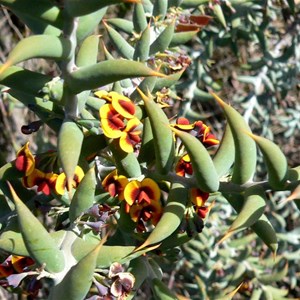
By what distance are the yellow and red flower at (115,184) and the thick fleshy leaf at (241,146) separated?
23 cm

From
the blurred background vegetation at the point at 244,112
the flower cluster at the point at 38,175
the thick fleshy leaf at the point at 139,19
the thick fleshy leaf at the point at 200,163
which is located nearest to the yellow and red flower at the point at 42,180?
the flower cluster at the point at 38,175

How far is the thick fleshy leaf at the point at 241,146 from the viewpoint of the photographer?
1183 millimetres

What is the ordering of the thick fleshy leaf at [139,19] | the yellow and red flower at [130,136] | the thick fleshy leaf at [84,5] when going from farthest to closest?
the thick fleshy leaf at [139,19] → the yellow and red flower at [130,136] → the thick fleshy leaf at [84,5]

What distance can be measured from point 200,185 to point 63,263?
297 millimetres

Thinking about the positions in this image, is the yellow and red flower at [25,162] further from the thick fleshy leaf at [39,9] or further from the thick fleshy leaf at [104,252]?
the thick fleshy leaf at [39,9]

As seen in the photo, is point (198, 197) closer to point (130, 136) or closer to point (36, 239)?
point (130, 136)

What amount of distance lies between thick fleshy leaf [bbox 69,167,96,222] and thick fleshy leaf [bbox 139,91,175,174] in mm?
140

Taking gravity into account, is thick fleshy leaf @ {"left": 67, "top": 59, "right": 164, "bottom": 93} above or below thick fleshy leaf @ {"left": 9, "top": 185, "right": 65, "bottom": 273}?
above

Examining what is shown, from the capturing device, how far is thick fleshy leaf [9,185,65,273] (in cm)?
112

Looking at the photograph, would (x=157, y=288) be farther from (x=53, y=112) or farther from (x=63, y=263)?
(x=53, y=112)

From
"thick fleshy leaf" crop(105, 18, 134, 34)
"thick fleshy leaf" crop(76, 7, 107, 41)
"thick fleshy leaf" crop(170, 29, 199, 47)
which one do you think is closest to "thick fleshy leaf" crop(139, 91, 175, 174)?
"thick fleshy leaf" crop(76, 7, 107, 41)

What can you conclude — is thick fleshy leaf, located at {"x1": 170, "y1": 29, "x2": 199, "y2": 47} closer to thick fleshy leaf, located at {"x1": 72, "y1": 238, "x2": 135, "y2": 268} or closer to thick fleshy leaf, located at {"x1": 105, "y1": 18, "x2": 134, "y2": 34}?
thick fleshy leaf, located at {"x1": 105, "y1": 18, "x2": 134, "y2": 34}

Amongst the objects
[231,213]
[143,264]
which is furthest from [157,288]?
[231,213]

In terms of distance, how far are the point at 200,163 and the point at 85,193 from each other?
8.8 inches
